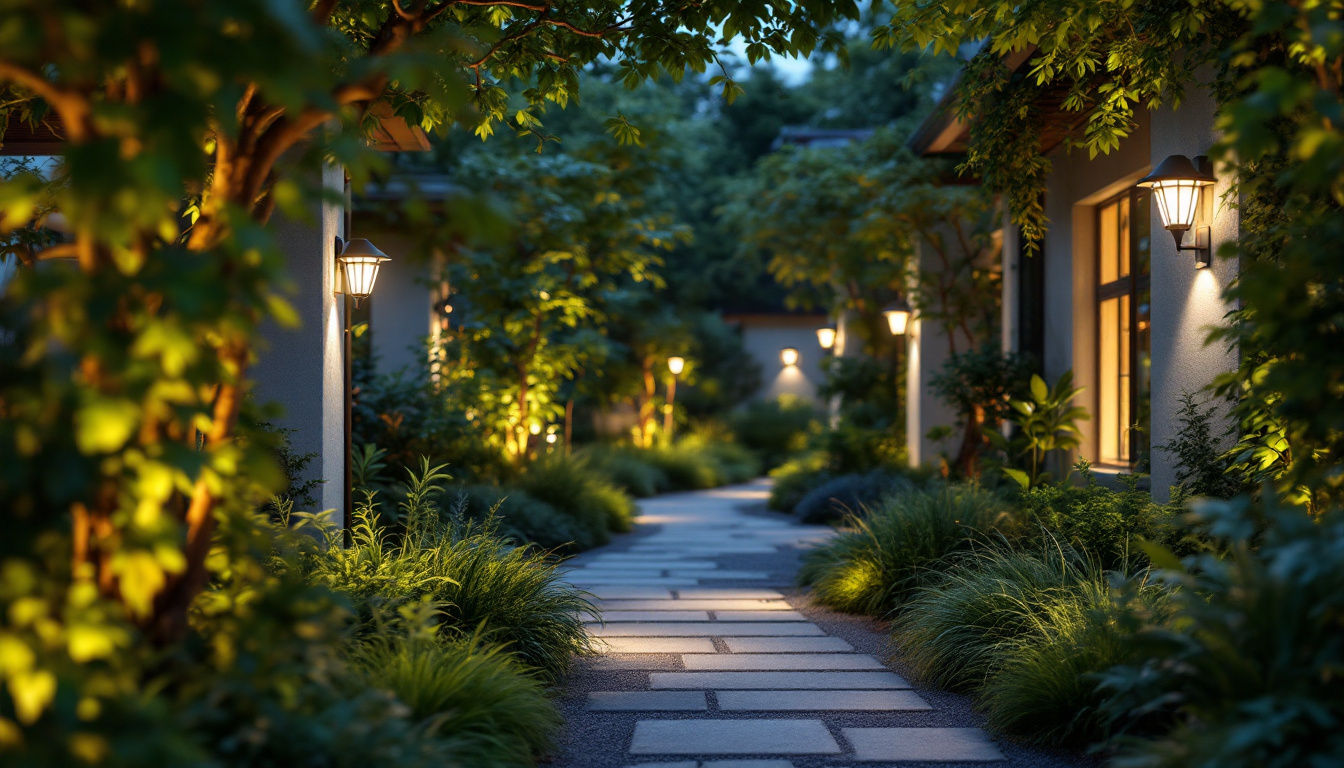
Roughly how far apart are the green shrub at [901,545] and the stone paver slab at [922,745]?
1901 mm

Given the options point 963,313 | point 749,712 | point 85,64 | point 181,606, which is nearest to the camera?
point 85,64

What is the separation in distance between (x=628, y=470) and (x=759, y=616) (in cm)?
906

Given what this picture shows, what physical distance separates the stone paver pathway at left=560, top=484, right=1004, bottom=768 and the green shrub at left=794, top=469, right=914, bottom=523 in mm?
2550

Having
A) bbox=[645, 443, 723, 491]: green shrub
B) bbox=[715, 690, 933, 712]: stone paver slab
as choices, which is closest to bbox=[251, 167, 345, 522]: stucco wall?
bbox=[715, 690, 933, 712]: stone paver slab

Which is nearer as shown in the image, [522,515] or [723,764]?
[723,764]

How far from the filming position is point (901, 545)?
238 inches

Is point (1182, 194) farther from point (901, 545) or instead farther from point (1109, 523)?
point (901, 545)

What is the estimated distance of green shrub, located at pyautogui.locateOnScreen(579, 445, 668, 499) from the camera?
48.1 feet

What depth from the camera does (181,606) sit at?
230 cm

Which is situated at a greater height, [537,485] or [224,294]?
[224,294]

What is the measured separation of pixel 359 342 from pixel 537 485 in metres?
2.41

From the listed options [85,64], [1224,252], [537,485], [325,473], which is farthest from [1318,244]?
[537,485]

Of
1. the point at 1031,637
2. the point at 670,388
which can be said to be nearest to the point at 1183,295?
the point at 1031,637

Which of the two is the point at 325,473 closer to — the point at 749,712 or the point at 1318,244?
the point at 749,712
